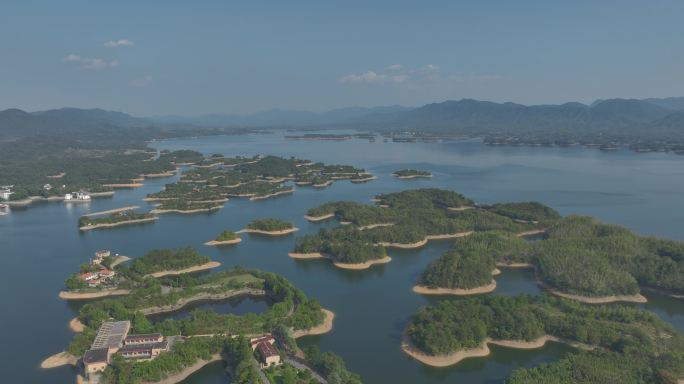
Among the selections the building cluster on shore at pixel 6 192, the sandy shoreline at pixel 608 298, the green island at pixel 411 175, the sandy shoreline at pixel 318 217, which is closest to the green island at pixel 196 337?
the sandy shoreline at pixel 608 298

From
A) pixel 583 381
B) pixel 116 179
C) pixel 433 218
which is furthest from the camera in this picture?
pixel 116 179

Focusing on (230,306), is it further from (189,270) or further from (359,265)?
(359,265)

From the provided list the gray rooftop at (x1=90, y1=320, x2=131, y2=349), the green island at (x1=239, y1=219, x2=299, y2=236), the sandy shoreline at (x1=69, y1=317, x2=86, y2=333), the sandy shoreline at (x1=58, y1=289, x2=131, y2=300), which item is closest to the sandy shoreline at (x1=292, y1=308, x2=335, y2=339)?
the gray rooftop at (x1=90, y1=320, x2=131, y2=349)

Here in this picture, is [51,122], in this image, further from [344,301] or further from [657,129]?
[657,129]

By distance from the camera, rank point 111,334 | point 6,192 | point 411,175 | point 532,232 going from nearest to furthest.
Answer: point 111,334
point 532,232
point 6,192
point 411,175

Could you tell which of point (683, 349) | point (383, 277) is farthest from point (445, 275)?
point (683, 349)

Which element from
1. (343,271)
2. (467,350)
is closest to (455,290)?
(467,350)

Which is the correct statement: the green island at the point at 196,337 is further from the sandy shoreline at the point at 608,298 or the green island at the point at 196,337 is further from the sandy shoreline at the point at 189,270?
the sandy shoreline at the point at 608,298
